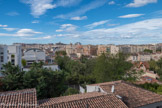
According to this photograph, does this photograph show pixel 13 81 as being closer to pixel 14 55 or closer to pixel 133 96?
pixel 133 96

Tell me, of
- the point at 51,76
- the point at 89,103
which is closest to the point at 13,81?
the point at 51,76

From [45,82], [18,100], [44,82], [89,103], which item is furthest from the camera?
[45,82]

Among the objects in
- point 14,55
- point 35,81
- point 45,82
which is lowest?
point 45,82

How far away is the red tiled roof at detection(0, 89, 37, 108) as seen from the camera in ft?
21.2

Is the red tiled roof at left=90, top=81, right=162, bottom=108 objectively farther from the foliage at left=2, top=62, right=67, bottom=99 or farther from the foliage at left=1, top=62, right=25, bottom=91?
the foliage at left=1, top=62, right=25, bottom=91

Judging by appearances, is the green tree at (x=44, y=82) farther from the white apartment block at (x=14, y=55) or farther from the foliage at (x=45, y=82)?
the white apartment block at (x=14, y=55)

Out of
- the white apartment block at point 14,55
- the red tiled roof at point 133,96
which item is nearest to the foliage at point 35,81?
the red tiled roof at point 133,96

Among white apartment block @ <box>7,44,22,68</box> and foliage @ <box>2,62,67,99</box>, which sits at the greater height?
white apartment block @ <box>7,44,22,68</box>

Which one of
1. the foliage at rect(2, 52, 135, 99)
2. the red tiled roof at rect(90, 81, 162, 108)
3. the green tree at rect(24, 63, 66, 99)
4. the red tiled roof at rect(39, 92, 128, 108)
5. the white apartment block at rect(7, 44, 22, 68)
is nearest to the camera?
the red tiled roof at rect(39, 92, 128, 108)

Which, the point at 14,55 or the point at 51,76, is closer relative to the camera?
the point at 51,76

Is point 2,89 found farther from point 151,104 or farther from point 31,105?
point 151,104

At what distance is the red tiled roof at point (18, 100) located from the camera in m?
6.46

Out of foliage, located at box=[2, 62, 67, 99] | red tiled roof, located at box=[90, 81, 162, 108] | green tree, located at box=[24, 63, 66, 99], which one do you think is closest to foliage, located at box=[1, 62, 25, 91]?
foliage, located at box=[2, 62, 67, 99]

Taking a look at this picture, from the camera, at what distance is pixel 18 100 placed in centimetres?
683
